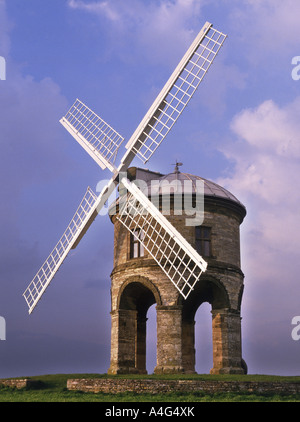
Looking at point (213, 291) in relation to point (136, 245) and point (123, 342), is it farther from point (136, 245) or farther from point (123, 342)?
point (123, 342)

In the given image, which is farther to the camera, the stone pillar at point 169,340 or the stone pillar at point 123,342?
the stone pillar at point 123,342

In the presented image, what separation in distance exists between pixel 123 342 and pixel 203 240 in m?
6.89

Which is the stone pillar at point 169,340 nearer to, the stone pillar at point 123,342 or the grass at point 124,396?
the stone pillar at point 123,342

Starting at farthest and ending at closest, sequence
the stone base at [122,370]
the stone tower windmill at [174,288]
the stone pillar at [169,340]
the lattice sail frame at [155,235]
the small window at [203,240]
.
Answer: the small window at [203,240]
the stone base at [122,370]
the stone tower windmill at [174,288]
the stone pillar at [169,340]
the lattice sail frame at [155,235]

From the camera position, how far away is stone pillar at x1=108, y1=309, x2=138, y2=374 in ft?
97.9

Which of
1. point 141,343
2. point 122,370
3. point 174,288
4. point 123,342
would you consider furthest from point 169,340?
point 141,343

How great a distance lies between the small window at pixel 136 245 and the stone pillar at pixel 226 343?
4.94 metres

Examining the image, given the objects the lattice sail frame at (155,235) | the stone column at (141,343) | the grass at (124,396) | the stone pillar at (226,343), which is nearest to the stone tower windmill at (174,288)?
the stone pillar at (226,343)

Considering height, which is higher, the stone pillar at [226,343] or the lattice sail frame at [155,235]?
the lattice sail frame at [155,235]

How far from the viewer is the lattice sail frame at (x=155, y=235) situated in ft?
89.4

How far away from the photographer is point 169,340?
28141 millimetres

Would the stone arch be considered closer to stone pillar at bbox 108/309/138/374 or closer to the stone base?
stone pillar at bbox 108/309/138/374

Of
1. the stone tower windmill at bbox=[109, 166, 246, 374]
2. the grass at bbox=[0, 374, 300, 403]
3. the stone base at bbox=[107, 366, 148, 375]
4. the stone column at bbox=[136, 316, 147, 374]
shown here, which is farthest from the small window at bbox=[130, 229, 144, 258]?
the grass at bbox=[0, 374, 300, 403]

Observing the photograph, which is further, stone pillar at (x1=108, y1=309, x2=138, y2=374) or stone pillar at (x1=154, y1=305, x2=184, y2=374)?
stone pillar at (x1=108, y1=309, x2=138, y2=374)
